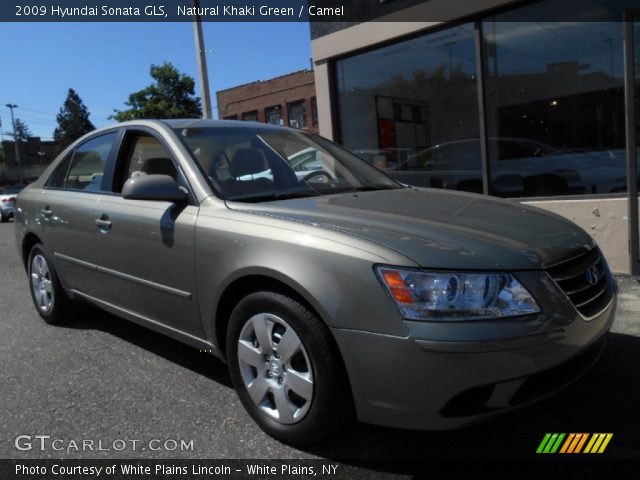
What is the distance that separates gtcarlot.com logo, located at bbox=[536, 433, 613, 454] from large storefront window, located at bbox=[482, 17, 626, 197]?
4.04m

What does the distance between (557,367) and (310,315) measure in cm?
101

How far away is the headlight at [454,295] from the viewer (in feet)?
7.01

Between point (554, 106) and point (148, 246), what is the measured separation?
5146mm

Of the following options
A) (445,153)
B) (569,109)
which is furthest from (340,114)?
(569,109)

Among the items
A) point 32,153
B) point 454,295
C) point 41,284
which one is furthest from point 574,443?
point 32,153

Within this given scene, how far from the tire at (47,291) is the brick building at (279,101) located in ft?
97.5

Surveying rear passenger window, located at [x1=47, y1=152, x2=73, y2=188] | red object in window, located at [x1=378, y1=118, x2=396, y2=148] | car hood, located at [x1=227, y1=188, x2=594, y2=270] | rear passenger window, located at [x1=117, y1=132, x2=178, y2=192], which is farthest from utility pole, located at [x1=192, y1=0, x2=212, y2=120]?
car hood, located at [x1=227, y1=188, x2=594, y2=270]

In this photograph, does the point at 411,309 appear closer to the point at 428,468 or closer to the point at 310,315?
the point at 310,315

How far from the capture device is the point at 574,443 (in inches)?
100

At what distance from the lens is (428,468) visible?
2.42m

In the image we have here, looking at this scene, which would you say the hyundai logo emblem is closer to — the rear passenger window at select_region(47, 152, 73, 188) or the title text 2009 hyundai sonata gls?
the title text 2009 hyundai sonata gls

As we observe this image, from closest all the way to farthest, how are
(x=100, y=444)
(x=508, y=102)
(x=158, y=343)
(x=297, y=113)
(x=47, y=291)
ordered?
(x=100, y=444)
(x=158, y=343)
(x=47, y=291)
(x=508, y=102)
(x=297, y=113)

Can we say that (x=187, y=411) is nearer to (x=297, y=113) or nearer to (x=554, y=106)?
(x=554, y=106)

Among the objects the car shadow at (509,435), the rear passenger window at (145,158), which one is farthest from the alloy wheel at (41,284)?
the car shadow at (509,435)
